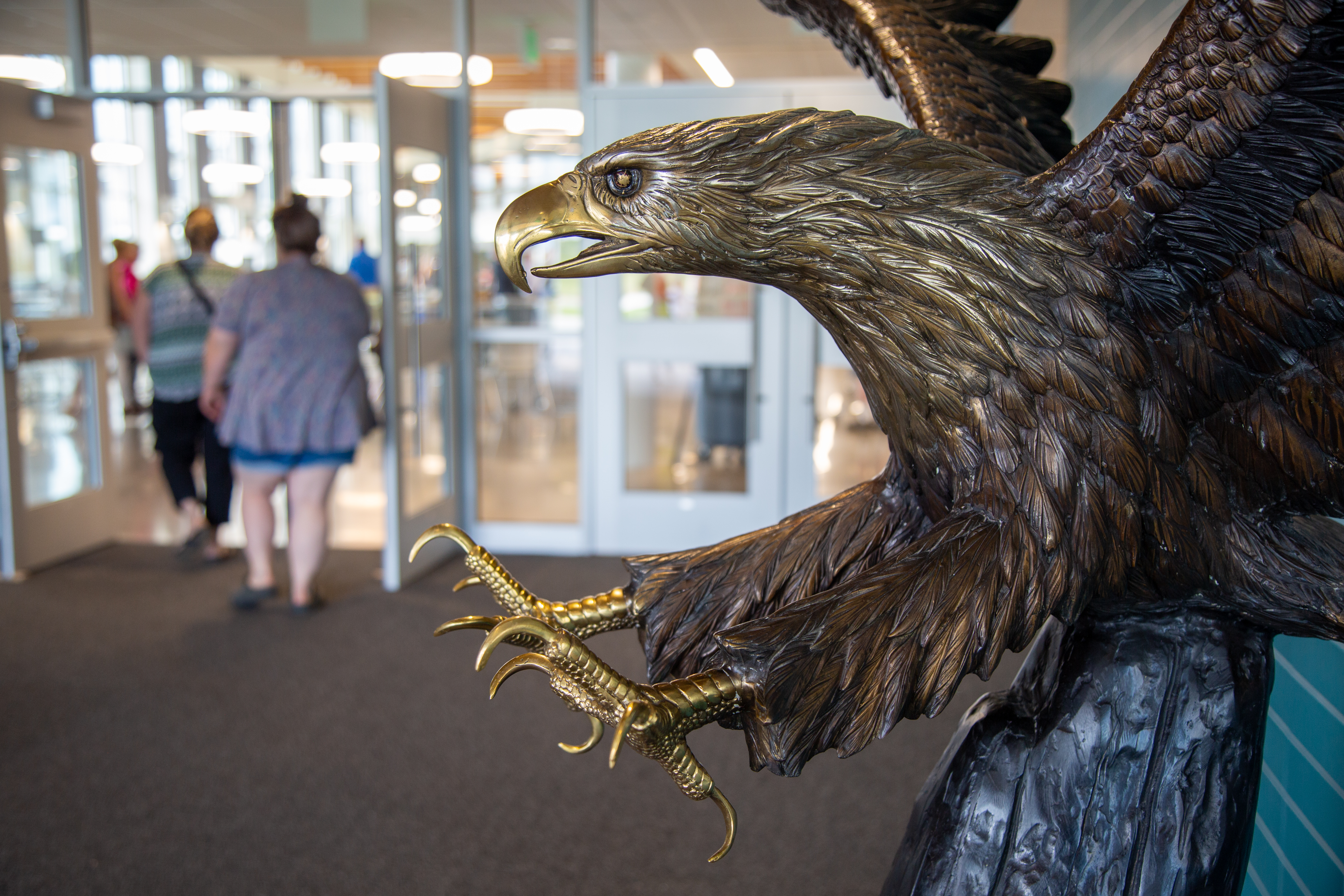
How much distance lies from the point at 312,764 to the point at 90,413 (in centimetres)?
302

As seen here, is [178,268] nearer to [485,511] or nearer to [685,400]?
[485,511]

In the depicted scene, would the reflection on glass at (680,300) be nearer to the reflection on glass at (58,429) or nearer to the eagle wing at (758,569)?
the reflection on glass at (58,429)

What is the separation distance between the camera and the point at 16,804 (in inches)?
108

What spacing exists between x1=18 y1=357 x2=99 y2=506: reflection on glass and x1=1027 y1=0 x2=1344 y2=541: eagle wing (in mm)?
4996

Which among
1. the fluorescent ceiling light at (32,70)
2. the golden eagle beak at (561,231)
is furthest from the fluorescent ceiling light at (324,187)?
the golden eagle beak at (561,231)

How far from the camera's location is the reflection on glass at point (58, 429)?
4.80 meters

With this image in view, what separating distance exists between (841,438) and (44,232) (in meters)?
4.04

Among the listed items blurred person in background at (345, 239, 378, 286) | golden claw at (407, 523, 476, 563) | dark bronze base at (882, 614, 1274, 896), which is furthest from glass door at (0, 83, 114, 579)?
Result: dark bronze base at (882, 614, 1274, 896)

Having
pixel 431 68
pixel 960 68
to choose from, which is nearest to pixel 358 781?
pixel 960 68

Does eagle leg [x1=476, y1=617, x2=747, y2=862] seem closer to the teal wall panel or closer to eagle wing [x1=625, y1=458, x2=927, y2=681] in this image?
eagle wing [x1=625, y1=458, x2=927, y2=681]

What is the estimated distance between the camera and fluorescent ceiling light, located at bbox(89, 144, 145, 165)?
11.0m

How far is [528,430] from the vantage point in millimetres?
5652

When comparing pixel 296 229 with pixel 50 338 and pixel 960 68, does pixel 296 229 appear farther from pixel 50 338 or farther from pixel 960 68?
pixel 960 68

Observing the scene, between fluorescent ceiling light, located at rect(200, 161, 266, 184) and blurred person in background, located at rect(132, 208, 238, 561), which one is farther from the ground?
fluorescent ceiling light, located at rect(200, 161, 266, 184)
